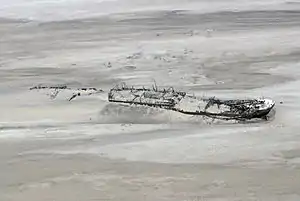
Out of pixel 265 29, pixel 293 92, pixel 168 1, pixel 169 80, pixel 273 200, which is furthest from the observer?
pixel 168 1

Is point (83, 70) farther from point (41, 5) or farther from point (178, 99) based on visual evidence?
Answer: point (41, 5)

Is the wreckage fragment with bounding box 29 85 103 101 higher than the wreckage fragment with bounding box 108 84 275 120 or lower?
higher

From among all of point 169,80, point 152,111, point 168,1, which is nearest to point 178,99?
point 152,111

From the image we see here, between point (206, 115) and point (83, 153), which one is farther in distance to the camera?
point (206, 115)

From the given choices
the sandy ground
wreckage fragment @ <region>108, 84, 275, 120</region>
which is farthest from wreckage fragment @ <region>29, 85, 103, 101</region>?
wreckage fragment @ <region>108, 84, 275, 120</region>

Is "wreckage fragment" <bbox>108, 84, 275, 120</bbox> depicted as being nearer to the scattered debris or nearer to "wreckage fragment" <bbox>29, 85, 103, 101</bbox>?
the scattered debris

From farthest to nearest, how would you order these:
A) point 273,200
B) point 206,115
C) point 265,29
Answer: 1. point 265,29
2. point 206,115
3. point 273,200

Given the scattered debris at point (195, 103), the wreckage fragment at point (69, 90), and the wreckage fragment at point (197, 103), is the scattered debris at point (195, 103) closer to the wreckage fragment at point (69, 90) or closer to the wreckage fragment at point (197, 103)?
the wreckage fragment at point (197, 103)

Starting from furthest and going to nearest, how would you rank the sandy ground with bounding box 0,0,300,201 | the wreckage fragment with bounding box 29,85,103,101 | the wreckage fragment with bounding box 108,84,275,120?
the wreckage fragment with bounding box 29,85,103,101 → the wreckage fragment with bounding box 108,84,275,120 → the sandy ground with bounding box 0,0,300,201

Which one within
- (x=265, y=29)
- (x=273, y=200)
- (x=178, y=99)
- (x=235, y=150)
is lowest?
(x=273, y=200)
